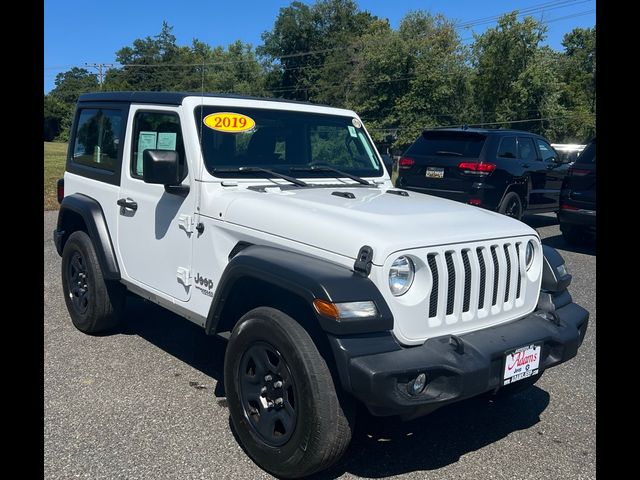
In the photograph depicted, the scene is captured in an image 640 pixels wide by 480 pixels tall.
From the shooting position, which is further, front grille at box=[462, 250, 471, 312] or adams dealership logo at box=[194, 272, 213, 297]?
adams dealership logo at box=[194, 272, 213, 297]

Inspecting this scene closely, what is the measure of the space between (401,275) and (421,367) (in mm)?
474

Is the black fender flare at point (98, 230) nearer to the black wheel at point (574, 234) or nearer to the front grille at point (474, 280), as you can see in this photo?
the front grille at point (474, 280)

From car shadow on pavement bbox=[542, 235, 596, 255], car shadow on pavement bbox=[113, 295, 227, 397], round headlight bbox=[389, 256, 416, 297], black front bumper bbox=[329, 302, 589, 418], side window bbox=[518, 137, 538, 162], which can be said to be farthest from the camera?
side window bbox=[518, 137, 538, 162]

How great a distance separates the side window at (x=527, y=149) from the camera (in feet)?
36.6

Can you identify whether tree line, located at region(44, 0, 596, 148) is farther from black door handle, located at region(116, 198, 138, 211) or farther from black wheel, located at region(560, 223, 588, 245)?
black door handle, located at region(116, 198, 138, 211)

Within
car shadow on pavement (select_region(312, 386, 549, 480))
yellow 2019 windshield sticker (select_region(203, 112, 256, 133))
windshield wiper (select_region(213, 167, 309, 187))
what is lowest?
car shadow on pavement (select_region(312, 386, 549, 480))

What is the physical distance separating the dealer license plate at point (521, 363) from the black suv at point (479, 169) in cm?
705

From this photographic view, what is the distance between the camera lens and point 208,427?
3.82 metres

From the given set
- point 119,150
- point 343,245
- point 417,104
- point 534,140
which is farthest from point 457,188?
point 417,104

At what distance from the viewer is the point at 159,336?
5.49 meters

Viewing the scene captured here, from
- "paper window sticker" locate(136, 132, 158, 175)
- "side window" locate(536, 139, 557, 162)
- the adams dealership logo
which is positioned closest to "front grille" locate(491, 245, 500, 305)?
the adams dealership logo

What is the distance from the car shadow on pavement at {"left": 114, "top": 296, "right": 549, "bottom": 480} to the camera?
3480mm

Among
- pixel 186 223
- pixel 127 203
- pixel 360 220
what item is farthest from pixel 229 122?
A: pixel 360 220

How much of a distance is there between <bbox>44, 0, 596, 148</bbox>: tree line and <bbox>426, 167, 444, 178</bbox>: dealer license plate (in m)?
18.0
